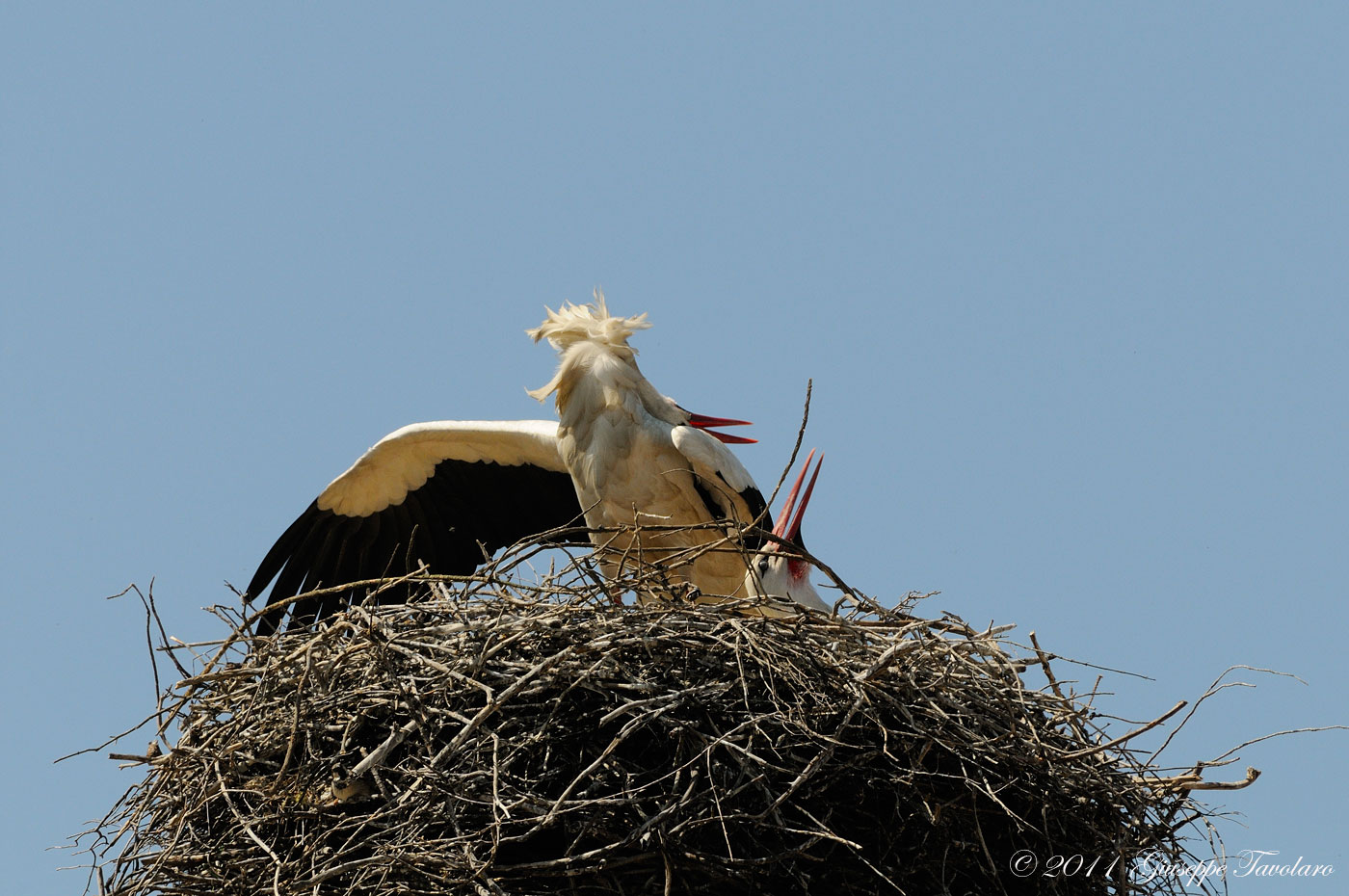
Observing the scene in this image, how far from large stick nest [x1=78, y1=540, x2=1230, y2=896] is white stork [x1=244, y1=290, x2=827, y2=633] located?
1179 millimetres

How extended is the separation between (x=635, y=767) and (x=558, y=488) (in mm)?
2918

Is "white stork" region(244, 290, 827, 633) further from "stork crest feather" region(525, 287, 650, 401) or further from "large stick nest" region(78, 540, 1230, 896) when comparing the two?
"large stick nest" region(78, 540, 1230, 896)

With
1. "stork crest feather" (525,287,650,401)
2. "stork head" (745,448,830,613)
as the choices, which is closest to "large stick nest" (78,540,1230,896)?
"stork head" (745,448,830,613)

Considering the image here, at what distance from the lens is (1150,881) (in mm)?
3625

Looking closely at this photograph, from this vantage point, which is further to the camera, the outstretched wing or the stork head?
the outstretched wing

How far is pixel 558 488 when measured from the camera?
6133 millimetres

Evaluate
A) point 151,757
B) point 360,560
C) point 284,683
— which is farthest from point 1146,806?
point 360,560

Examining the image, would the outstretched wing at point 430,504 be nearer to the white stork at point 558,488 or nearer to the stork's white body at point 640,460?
the white stork at point 558,488

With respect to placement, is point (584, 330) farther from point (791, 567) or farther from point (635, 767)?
point (635, 767)

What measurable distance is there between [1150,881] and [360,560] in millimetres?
3522

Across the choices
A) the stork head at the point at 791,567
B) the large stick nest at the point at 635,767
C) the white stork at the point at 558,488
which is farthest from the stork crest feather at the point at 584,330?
the large stick nest at the point at 635,767

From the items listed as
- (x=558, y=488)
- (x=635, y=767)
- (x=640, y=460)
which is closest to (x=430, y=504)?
(x=558, y=488)

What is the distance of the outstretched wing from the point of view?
236 inches

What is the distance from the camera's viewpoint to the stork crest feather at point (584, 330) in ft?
18.3
